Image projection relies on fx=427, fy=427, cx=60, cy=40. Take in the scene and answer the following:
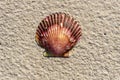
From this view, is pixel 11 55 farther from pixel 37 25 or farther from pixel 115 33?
pixel 115 33

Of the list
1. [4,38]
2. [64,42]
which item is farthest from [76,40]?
[4,38]

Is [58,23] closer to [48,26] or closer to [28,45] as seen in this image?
[48,26]

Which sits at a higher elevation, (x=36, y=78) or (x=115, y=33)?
(x=115, y=33)
